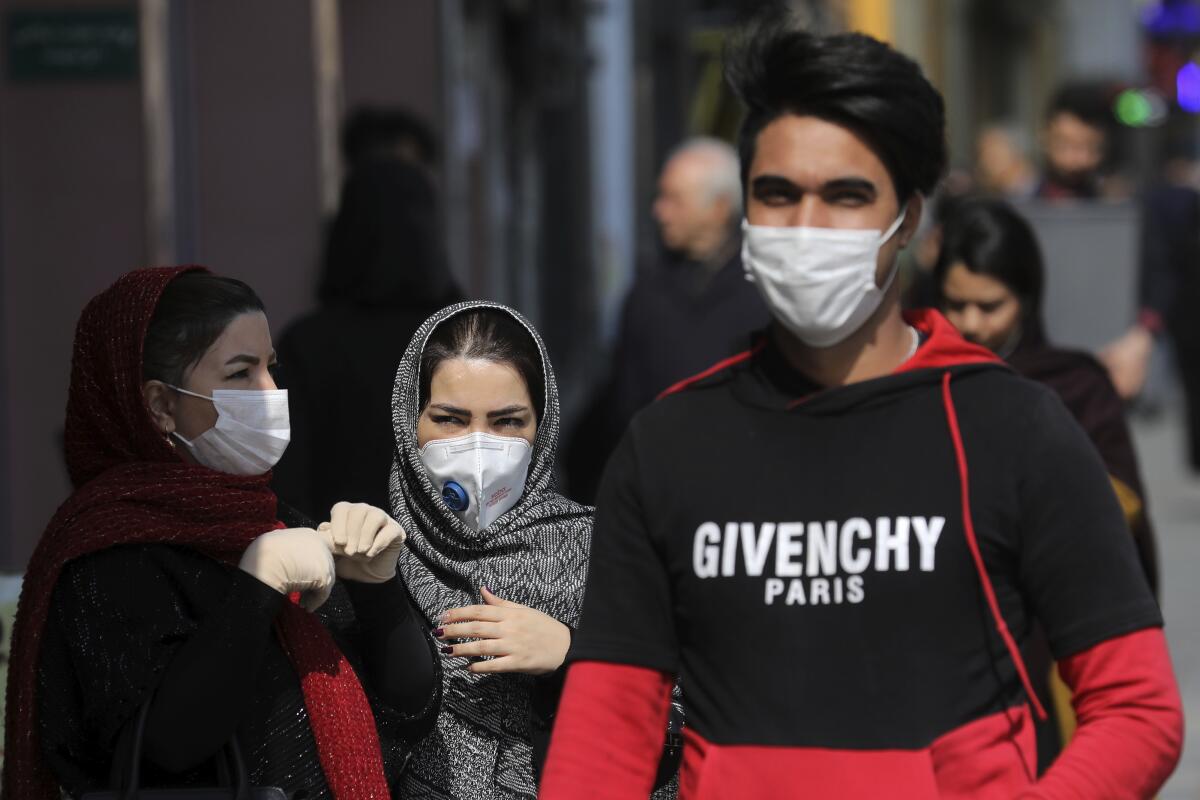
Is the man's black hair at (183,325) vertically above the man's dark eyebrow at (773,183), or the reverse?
the man's dark eyebrow at (773,183)

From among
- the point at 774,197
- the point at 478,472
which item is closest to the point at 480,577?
the point at 478,472

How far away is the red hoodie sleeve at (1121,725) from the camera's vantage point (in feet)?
8.36

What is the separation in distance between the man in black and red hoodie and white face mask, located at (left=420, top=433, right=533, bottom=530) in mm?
678

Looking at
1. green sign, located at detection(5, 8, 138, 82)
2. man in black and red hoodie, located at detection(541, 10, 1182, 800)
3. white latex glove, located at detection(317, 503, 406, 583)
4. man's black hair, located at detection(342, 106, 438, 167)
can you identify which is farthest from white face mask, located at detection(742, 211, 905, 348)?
green sign, located at detection(5, 8, 138, 82)

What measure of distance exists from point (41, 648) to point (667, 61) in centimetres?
1584

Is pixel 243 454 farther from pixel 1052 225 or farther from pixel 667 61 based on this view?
pixel 667 61

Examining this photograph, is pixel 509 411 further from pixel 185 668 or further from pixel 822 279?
pixel 822 279

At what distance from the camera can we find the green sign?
7.97 meters

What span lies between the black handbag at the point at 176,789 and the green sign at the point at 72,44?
209 inches

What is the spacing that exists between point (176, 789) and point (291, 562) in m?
0.33

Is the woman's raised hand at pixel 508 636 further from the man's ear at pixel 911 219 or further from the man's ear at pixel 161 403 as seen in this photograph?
the man's ear at pixel 911 219

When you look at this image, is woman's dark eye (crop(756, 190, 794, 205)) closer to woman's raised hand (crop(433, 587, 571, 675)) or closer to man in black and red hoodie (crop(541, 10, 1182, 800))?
man in black and red hoodie (crop(541, 10, 1182, 800))

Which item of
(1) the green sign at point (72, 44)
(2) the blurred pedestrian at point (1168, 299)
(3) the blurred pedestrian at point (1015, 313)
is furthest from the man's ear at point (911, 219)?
(1) the green sign at point (72, 44)

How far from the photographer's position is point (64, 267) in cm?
805
